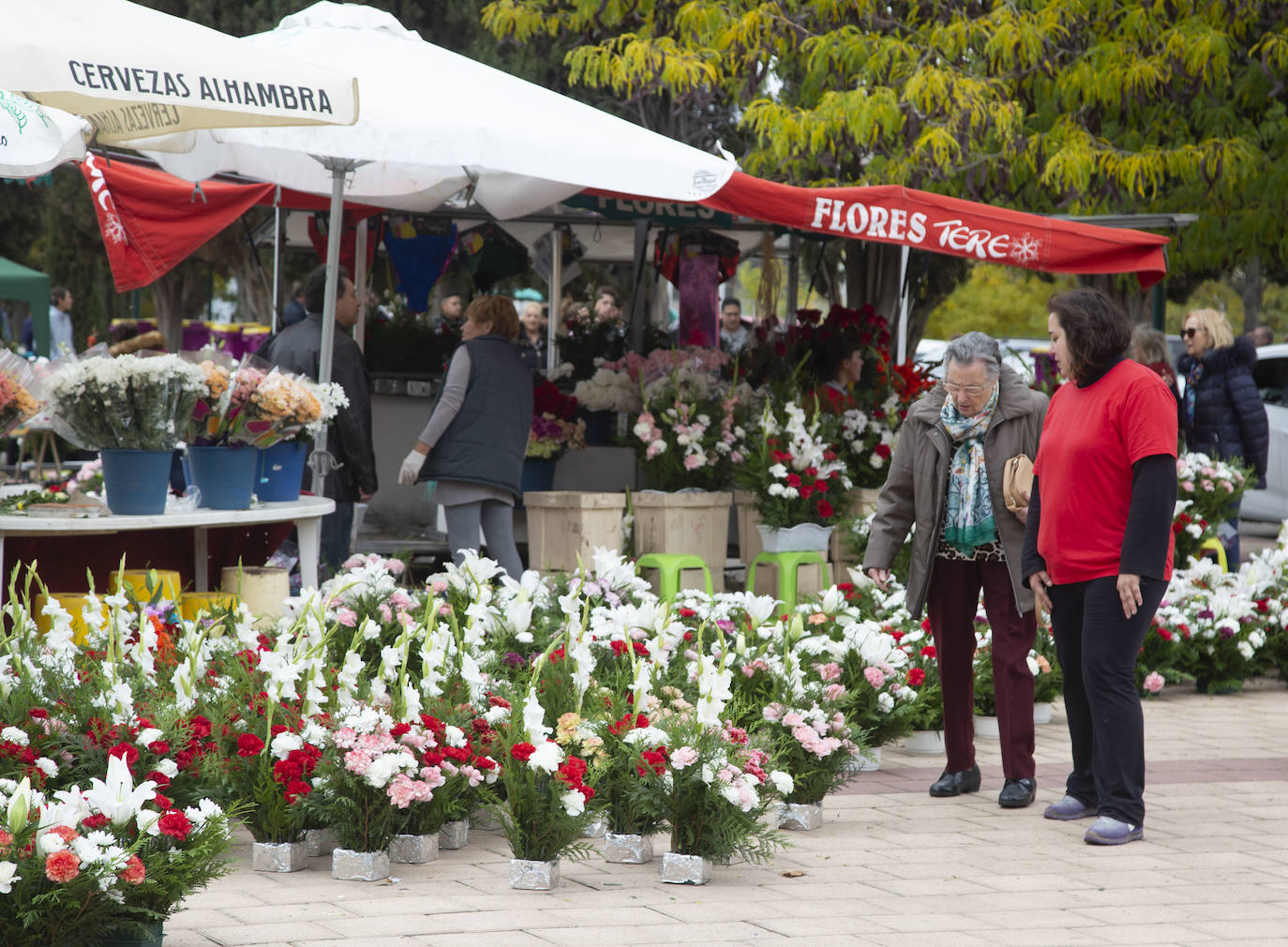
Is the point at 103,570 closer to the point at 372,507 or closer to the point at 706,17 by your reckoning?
the point at 372,507

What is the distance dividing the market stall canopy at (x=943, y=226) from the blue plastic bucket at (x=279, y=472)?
2.11 meters

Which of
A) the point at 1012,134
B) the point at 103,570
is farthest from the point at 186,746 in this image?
the point at 1012,134

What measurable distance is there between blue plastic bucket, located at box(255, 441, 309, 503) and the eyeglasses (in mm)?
2793

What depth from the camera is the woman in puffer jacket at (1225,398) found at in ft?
35.6

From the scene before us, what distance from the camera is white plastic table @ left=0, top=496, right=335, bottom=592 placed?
5.82m

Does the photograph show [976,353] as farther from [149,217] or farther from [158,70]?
[149,217]

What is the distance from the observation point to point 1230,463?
10.1 metres

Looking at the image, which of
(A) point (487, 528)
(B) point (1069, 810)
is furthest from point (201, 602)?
(B) point (1069, 810)

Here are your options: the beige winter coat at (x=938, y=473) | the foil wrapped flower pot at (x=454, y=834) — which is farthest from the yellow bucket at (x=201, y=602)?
the beige winter coat at (x=938, y=473)

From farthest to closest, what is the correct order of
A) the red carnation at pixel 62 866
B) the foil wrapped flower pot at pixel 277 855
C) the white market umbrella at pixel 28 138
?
1. the white market umbrella at pixel 28 138
2. the foil wrapped flower pot at pixel 277 855
3. the red carnation at pixel 62 866

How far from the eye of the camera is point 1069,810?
5.49 meters

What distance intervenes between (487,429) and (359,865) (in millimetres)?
3714

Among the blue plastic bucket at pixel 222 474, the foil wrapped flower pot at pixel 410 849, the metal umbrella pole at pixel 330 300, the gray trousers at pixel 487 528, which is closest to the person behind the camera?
the foil wrapped flower pot at pixel 410 849

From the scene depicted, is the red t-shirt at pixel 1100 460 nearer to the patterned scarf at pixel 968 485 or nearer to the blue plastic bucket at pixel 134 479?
the patterned scarf at pixel 968 485
